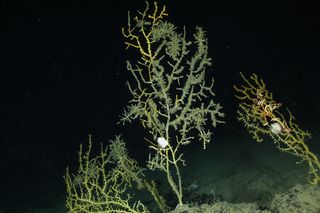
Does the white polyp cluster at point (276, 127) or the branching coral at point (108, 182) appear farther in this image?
the branching coral at point (108, 182)

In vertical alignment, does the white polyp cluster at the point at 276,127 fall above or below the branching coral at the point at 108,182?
below

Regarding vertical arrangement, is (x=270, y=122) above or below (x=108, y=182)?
below

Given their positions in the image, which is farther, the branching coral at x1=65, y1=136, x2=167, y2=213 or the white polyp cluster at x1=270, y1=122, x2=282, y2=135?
the branching coral at x1=65, y1=136, x2=167, y2=213

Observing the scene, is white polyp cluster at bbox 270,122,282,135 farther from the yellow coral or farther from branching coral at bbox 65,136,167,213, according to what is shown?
branching coral at bbox 65,136,167,213

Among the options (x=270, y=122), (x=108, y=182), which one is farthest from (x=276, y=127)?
(x=108, y=182)

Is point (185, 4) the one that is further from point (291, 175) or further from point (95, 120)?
point (291, 175)

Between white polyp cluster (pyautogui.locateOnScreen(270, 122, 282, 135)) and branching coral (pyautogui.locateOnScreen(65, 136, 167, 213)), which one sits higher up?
branching coral (pyautogui.locateOnScreen(65, 136, 167, 213))

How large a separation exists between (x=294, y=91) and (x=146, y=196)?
30.7 feet

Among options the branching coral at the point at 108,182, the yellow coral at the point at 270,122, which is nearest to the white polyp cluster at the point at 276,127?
the yellow coral at the point at 270,122

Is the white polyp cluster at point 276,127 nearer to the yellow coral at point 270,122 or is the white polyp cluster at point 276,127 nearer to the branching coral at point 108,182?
→ the yellow coral at point 270,122

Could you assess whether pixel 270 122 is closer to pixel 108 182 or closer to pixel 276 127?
pixel 276 127

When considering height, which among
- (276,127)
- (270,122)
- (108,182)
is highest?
(108,182)

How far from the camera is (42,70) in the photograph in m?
35.8

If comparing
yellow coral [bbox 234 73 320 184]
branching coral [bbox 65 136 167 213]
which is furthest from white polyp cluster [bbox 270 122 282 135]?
branching coral [bbox 65 136 167 213]
